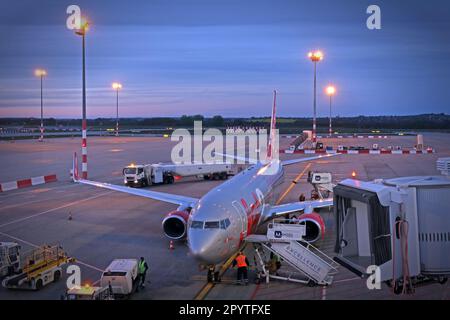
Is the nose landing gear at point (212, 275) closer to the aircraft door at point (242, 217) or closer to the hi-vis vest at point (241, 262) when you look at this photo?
the hi-vis vest at point (241, 262)

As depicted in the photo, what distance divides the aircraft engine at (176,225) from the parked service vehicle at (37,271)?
5050 mm

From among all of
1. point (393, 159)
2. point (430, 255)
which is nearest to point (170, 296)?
point (430, 255)

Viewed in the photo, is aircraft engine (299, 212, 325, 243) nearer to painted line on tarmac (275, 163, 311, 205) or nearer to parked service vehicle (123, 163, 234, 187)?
painted line on tarmac (275, 163, 311, 205)

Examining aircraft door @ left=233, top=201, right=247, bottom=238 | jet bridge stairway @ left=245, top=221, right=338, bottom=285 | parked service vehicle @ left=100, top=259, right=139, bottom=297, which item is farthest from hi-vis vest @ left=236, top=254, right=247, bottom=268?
parked service vehicle @ left=100, top=259, right=139, bottom=297

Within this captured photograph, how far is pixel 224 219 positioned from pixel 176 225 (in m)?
6.62

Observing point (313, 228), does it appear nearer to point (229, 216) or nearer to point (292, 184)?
point (229, 216)

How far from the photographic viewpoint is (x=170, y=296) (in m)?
18.3

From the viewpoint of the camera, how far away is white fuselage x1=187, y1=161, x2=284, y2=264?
60.6 feet

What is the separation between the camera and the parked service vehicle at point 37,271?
19.3 metres

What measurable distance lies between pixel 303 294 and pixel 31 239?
15931mm

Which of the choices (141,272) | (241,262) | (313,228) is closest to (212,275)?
(241,262)

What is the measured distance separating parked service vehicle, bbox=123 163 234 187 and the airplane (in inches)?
620

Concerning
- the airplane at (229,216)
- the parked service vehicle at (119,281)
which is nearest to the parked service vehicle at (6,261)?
the parked service vehicle at (119,281)
